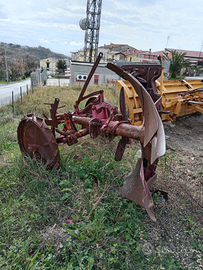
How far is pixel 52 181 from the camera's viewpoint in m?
2.77

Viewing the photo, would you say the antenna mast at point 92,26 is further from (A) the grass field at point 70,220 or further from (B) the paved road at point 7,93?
(A) the grass field at point 70,220

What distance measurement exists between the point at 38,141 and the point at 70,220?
1.27m

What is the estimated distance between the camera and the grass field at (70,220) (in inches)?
72.0

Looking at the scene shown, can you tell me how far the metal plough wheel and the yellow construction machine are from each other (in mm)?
1474

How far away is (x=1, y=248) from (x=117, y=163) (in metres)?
2.03

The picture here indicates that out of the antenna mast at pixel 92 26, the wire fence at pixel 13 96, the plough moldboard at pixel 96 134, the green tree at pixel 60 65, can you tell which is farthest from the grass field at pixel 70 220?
the green tree at pixel 60 65

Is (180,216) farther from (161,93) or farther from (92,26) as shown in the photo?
(92,26)

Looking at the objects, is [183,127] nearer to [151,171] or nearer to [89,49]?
[151,171]

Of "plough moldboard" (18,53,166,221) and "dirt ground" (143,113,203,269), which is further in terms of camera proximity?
"plough moldboard" (18,53,166,221)

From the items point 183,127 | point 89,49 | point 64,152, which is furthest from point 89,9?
point 64,152

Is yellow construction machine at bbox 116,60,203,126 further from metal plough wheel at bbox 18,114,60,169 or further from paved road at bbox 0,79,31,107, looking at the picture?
paved road at bbox 0,79,31,107

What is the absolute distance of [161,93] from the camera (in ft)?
13.0

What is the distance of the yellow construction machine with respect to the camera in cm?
271

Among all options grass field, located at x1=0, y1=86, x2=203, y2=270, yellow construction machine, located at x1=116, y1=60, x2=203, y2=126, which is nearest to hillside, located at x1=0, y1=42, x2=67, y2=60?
yellow construction machine, located at x1=116, y1=60, x2=203, y2=126
